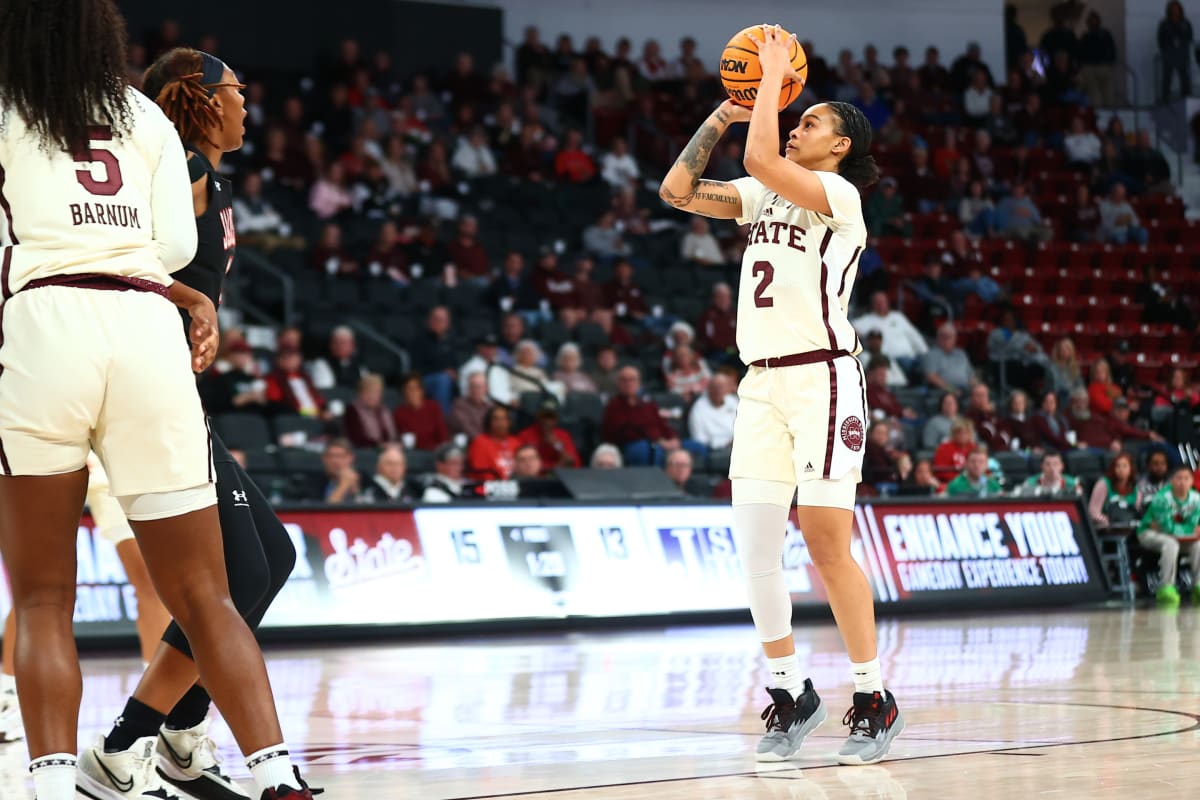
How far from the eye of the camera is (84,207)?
11.1 feet

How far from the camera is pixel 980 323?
20375 mm

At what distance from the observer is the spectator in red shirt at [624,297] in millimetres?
18078

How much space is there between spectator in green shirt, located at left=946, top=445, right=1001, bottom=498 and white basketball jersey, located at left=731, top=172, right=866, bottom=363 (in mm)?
9639

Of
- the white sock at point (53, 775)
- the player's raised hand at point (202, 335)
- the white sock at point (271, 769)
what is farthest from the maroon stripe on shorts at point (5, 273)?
the white sock at point (271, 769)

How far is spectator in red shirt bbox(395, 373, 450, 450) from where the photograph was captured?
13945 mm

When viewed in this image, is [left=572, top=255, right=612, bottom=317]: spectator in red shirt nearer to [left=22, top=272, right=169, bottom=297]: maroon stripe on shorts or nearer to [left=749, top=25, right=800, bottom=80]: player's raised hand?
[left=749, top=25, right=800, bottom=80]: player's raised hand

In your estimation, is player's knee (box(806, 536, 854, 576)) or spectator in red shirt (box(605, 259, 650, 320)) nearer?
player's knee (box(806, 536, 854, 576))

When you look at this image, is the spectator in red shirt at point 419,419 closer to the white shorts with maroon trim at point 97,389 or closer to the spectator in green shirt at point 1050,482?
the spectator in green shirt at point 1050,482

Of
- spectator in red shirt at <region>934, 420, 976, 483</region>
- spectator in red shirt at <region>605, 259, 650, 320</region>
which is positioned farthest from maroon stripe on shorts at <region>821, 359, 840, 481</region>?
spectator in red shirt at <region>605, 259, 650, 320</region>

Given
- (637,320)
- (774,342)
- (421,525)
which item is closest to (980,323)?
(637,320)

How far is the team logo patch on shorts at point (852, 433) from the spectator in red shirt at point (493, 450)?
320 inches

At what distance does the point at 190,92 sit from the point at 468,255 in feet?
43.4

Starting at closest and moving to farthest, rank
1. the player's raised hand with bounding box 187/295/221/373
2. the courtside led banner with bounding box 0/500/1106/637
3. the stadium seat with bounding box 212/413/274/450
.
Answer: the player's raised hand with bounding box 187/295/221/373, the courtside led banner with bounding box 0/500/1106/637, the stadium seat with bounding box 212/413/274/450

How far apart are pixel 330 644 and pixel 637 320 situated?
779cm
